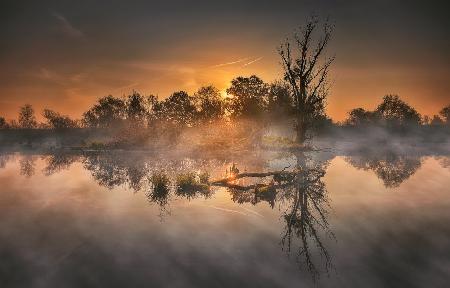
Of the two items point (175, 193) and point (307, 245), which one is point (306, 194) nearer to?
point (175, 193)

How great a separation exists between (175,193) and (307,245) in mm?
12302

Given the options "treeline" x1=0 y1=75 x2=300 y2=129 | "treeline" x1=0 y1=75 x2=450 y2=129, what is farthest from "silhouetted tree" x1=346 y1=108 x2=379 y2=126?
"treeline" x1=0 y1=75 x2=300 y2=129

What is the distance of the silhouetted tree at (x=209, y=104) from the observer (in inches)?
4498

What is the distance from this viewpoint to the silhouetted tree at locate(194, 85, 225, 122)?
114m

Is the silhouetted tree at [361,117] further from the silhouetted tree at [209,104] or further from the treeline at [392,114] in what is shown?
the silhouetted tree at [209,104]

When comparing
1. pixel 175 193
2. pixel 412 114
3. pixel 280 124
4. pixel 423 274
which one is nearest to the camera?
pixel 423 274

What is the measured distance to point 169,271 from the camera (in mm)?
10711

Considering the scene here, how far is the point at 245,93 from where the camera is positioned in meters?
106

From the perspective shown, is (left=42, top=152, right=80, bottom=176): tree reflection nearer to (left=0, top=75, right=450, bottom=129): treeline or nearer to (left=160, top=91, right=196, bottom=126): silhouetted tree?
(left=0, top=75, right=450, bottom=129): treeline

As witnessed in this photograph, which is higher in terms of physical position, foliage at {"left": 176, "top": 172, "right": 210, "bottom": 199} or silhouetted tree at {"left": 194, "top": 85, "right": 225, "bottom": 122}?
silhouetted tree at {"left": 194, "top": 85, "right": 225, "bottom": 122}

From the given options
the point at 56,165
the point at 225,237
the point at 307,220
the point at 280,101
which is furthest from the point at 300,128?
the point at 225,237

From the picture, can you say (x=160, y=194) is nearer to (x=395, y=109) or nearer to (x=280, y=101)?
(x=280, y=101)

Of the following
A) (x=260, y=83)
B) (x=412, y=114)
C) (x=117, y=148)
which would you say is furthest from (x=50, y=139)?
(x=412, y=114)

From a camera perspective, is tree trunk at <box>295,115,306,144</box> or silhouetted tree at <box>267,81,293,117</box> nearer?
tree trunk at <box>295,115,306,144</box>
